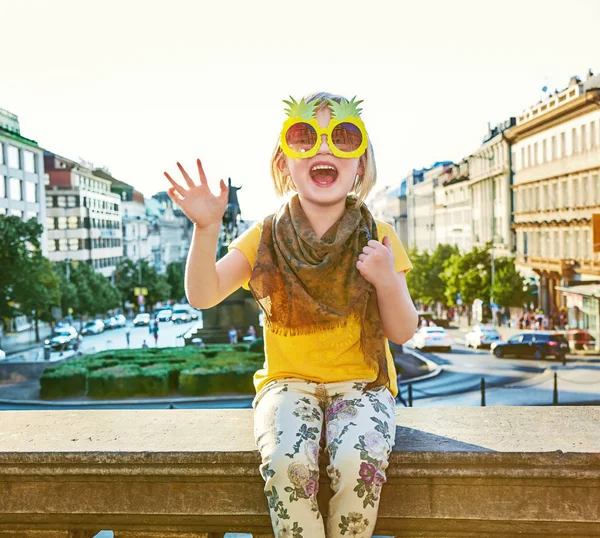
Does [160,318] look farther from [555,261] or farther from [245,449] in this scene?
[245,449]

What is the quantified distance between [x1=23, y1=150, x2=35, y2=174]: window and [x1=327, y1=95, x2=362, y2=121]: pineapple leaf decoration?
67668 millimetres

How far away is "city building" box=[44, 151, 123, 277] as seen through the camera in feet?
252

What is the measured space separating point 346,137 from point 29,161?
2717 inches

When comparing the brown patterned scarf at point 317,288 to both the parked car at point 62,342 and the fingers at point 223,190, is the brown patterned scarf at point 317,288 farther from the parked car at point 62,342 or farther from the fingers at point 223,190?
the parked car at point 62,342

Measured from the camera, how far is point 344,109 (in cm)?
375

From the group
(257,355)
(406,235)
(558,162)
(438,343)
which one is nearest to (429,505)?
(257,355)

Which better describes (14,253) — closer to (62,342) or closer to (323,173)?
(62,342)

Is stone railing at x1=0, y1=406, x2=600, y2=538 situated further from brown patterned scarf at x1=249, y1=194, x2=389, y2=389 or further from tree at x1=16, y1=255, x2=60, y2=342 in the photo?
tree at x1=16, y1=255, x2=60, y2=342

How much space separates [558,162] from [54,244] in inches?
1614

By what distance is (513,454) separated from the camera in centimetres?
302

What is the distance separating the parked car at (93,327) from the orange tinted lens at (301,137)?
2403 inches

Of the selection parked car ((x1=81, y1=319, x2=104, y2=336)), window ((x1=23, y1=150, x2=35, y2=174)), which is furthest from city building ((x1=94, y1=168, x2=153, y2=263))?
parked car ((x1=81, y1=319, x2=104, y2=336))

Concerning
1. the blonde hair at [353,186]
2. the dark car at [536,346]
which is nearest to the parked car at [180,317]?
the dark car at [536,346]

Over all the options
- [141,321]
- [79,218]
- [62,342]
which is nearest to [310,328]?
[62,342]
